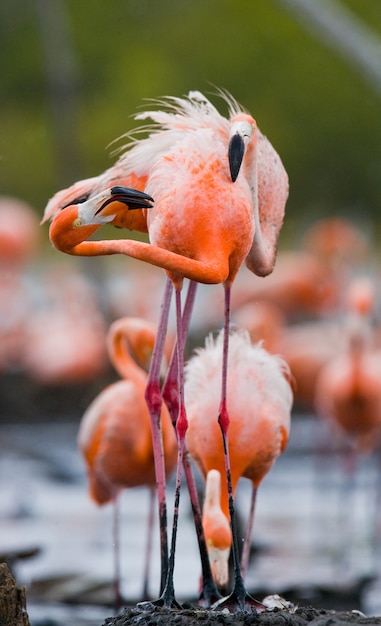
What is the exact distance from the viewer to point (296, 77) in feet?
53.7

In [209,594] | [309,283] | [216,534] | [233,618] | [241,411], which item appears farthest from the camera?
[309,283]

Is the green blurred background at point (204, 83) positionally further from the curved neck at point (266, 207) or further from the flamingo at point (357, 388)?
the curved neck at point (266, 207)

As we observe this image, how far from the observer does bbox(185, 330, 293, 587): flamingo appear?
4301 millimetres

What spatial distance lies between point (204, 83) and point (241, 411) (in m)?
12.8

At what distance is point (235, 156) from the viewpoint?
3.64 metres

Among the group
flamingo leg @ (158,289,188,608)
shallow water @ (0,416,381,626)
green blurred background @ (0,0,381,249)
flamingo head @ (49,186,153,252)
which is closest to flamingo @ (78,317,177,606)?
shallow water @ (0,416,381,626)

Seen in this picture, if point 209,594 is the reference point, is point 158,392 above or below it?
above

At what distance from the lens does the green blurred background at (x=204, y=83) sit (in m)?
15.9

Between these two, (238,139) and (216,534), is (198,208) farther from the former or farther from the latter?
(216,534)

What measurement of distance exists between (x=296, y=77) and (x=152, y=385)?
12.8 meters

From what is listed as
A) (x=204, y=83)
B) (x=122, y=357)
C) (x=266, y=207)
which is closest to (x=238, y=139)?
(x=266, y=207)

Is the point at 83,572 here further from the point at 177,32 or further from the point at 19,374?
the point at 177,32

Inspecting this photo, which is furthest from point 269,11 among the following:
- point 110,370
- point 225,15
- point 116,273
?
point 110,370

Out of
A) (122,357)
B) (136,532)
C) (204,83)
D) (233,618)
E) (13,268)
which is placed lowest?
(136,532)
